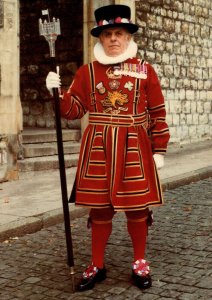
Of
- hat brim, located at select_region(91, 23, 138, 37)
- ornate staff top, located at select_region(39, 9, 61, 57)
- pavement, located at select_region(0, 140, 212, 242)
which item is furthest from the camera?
pavement, located at select_region(0, 140, 212, 242)

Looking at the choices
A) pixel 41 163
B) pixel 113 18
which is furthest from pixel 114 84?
pixel 41 163

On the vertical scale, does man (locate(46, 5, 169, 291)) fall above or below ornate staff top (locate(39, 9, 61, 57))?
below

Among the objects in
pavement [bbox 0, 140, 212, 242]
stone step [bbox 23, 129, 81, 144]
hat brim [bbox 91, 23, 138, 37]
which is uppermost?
hat brim [bbox 91, 23, 138, 37]

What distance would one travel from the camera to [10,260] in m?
4.40

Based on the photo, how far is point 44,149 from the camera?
8602 mm

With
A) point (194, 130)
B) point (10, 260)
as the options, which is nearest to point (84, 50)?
point (194, 130)

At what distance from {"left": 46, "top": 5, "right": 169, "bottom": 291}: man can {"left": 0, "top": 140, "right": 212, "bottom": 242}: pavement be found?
153 centimetres

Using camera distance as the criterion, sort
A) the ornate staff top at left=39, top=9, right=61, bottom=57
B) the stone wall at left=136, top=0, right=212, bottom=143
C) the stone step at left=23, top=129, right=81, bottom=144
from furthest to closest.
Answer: the stone wall at left=136, top=0, right=212, bottom=143, the stone step at left=23, top=129, right=81, bottom=144, the ornate staff top at left=39, top=9, right=61, bottom=57

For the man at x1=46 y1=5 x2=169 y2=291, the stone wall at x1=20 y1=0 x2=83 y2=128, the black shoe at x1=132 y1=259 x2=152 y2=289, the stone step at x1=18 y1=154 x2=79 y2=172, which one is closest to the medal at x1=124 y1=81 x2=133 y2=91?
the man at x1=46 y1=5 x2=169 y2=291

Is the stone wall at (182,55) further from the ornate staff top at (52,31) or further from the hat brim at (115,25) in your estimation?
the ornate staff top at (52,31)

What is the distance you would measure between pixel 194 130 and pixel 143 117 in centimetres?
884

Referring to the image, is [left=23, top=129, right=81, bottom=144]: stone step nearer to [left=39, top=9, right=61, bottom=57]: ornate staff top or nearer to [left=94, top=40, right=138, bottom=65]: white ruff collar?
[left=94, top=40, right=138, bottom=65]: white ruff collar

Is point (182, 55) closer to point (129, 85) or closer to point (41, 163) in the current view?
point (41, 163)

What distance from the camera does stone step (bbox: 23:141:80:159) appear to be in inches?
331
